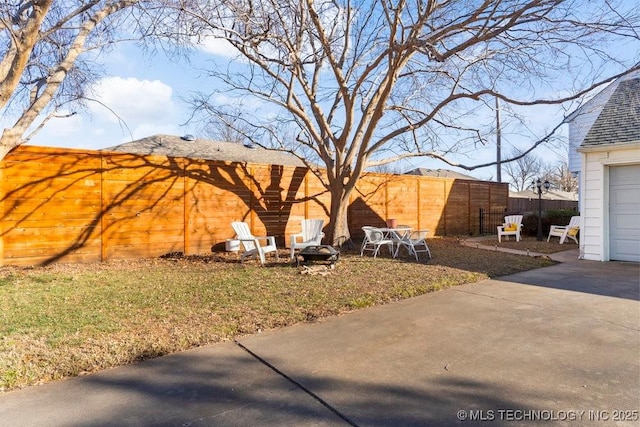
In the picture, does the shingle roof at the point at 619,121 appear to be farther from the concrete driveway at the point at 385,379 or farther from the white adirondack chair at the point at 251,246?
the white adirondack chair at the point at 251,246

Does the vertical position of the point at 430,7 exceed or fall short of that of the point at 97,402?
it exceeds it

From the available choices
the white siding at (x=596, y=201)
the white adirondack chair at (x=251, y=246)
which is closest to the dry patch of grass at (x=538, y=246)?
the white siding at (x=596, y=201)

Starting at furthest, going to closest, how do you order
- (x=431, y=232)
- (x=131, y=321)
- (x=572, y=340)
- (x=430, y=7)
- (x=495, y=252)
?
(x=431, y=232) → (x=495, y=252) → (x=430, y=7) → (x=131, y=321) → (x=572, y=340)

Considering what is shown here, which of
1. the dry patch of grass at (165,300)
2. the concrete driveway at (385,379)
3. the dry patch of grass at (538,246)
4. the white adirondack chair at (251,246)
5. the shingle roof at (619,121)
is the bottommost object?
the concrete driveway at (385,379)

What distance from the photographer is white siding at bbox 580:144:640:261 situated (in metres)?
8.02

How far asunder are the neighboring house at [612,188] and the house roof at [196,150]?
8.23m

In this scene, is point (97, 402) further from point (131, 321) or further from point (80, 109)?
point (80, 109)

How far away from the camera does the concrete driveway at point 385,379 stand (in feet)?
7.74

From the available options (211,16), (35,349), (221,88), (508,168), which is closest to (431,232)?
(221,88)

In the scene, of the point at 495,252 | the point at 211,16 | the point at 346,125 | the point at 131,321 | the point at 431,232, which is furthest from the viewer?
the point at 431,232

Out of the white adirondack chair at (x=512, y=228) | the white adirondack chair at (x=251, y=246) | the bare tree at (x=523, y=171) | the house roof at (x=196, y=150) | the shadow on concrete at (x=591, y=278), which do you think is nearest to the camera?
the shadow on concrete at (x=591, y=278)

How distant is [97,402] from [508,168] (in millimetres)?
55036

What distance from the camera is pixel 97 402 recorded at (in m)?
2.54

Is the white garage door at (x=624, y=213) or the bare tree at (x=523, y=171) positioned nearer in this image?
the white garage door at (x=624, y=213)
